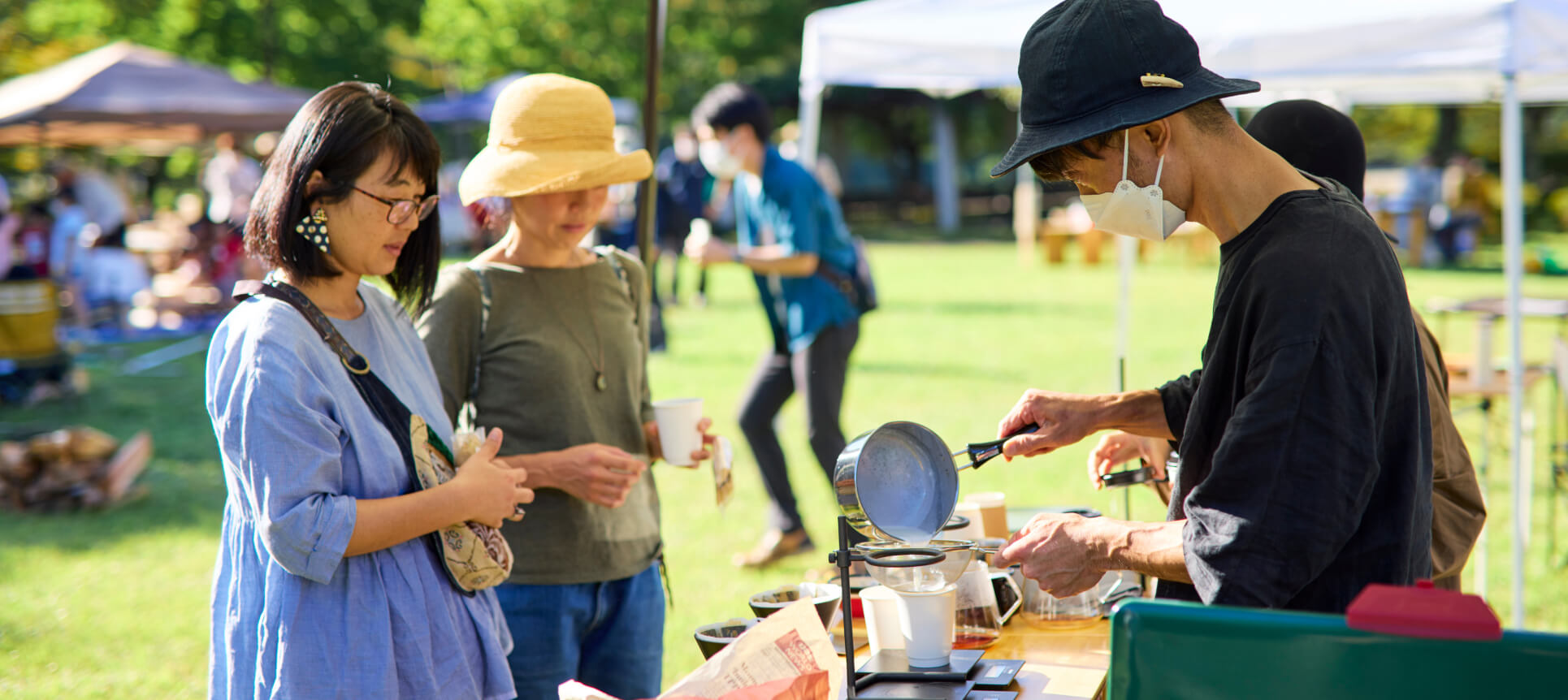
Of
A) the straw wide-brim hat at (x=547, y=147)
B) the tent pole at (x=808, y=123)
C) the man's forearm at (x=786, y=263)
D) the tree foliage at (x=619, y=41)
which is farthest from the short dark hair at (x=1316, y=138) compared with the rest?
the tree foliage at (x=619, y=41)

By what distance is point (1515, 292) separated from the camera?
4.60m

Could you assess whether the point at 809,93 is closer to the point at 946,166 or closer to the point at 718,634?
the point at 718,634

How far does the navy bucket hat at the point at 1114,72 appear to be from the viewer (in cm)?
162

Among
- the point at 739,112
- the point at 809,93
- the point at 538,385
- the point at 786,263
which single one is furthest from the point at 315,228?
the point at 809,93

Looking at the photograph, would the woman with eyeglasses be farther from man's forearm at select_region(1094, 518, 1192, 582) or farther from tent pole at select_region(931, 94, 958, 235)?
tent pole at select_region(931, 94, 958, 235)

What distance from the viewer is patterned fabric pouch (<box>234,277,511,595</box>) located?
204 cm

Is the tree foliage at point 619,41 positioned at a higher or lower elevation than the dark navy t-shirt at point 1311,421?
higher

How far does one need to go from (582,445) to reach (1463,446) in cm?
193

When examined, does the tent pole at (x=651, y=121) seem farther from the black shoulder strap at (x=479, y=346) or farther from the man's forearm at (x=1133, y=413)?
the man's forearm at (x=1133, y=413)

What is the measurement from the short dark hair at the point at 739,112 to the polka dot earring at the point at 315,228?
3.41 m

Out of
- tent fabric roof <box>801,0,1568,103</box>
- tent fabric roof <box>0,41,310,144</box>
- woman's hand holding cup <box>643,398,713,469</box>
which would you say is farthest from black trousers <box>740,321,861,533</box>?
tent fabric roof <box>0,41,310,144</box>

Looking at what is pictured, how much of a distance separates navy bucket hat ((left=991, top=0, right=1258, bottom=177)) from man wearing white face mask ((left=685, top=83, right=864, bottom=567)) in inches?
140

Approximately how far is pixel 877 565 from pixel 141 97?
11.6 meters

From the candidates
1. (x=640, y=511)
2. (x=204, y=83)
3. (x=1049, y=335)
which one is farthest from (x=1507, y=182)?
(x=204, y=83)
